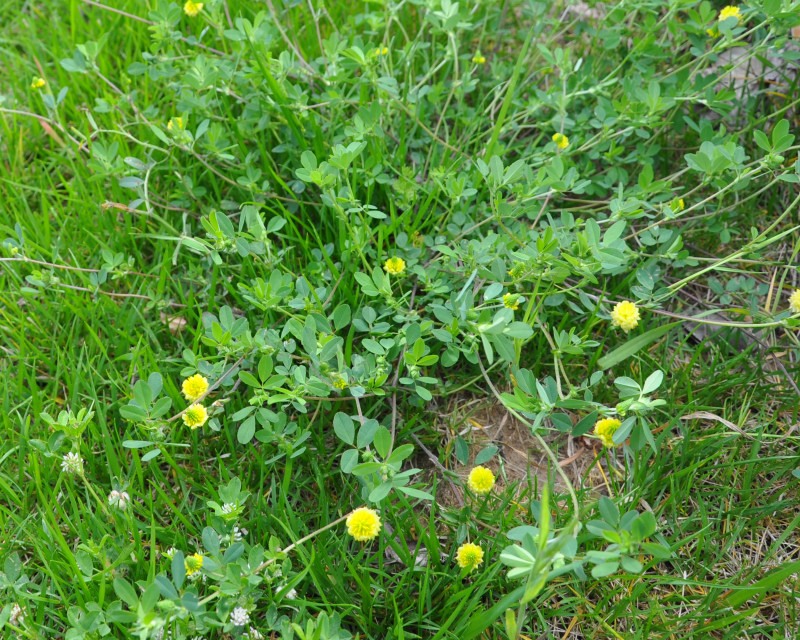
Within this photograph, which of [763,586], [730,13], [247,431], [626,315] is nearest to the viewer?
[763,586]

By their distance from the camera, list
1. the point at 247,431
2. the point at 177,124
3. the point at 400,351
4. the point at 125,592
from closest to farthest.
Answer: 1. the point at 125,592
2. the point at 247,431
3. the point at 400,351
4. the point at 177,124

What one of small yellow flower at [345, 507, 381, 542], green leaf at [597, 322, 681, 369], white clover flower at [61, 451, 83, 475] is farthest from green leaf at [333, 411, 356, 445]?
green leaf at [597, 322, 681, 369]

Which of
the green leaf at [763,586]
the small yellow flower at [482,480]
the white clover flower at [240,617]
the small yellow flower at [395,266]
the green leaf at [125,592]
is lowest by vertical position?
the green leaf at [763,586]

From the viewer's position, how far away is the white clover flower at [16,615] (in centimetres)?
172

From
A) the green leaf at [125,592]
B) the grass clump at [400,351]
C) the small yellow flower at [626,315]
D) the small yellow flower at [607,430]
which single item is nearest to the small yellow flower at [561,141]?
the grass clump at [400,351]

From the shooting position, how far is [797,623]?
176 centimetres

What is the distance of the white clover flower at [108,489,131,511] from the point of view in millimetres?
1917

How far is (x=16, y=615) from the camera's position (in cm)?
175

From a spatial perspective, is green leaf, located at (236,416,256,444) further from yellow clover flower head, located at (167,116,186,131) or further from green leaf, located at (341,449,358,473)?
yellow clover flower head, located at (167,116,186,131)

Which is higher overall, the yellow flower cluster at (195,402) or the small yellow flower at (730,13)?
the small yellow flower at (730,13)

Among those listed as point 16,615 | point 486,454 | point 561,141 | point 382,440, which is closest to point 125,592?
point 16,615

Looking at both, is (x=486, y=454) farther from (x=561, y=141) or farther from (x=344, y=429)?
(x=561, y=141)

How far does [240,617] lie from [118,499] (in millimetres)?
525

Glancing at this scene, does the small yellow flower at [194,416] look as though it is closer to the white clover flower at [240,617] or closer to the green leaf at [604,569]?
→ the white clover flower at [240,617]
